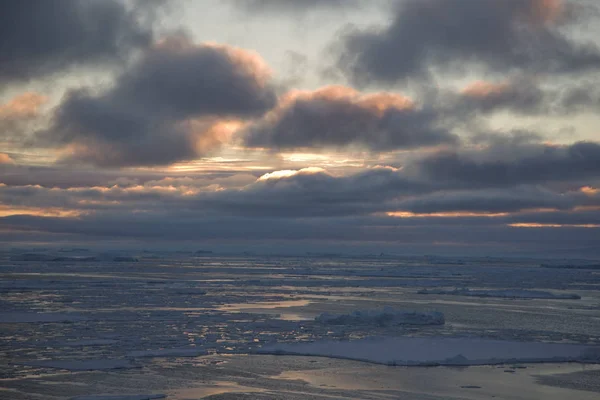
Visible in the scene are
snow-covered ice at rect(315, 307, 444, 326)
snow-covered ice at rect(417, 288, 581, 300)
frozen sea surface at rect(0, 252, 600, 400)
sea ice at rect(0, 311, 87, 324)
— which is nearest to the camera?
frozen sea surface at rect(0, 252, 600, 400)

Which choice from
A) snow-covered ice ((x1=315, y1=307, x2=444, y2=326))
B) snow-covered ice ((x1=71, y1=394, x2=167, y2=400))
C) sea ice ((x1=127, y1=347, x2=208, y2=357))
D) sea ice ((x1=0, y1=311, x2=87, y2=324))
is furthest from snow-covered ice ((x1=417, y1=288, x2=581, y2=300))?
snow-covered ice ((x1=71, y1=394, x2=167, y2=400))

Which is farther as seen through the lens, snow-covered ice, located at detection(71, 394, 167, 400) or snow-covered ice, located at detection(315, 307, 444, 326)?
snow-covered ice, located at detection(315, 307, 444, 326)

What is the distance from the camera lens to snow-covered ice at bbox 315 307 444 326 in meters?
21.0

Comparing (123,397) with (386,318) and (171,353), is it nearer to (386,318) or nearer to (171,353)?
(171,353)

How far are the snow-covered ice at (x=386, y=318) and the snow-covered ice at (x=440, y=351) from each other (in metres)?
3.70

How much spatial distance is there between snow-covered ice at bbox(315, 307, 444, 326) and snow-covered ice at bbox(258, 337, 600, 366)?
370 cm

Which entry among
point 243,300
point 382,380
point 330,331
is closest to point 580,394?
point 382,380

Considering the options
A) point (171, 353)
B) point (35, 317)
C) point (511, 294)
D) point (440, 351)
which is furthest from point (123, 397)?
point (511, 294)

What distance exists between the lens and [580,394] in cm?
1173

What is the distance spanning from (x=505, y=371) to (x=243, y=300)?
54.0ft

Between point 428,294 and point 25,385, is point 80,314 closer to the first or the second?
point 25,385

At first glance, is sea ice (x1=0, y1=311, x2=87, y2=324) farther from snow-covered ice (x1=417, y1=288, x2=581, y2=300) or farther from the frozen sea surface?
snow-covered ice (x1=417, y1=288, x2=581, y2=300)

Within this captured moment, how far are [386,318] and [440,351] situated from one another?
5637 millimetres

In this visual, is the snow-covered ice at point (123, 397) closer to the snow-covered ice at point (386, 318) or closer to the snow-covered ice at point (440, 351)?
the snow-covered ice at point (440, 351)
